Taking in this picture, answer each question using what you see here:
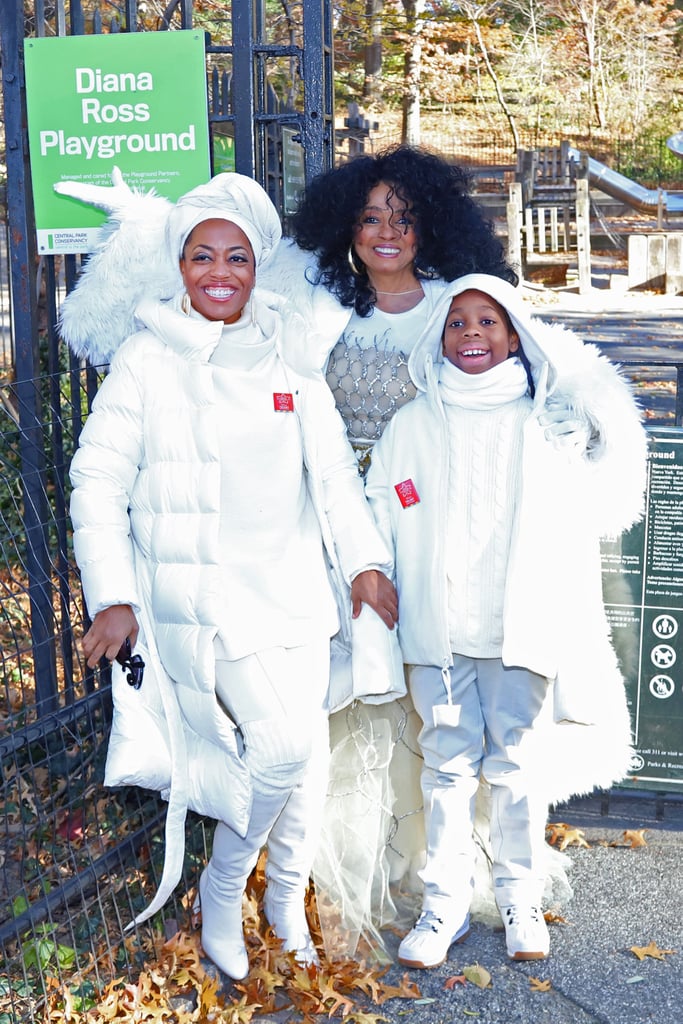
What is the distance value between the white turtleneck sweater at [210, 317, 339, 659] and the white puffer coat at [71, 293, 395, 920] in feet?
0.17

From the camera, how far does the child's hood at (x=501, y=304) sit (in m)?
3.32

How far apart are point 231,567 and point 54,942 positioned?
119 cm

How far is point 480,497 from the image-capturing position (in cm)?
339

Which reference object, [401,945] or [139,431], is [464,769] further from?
[139,431]

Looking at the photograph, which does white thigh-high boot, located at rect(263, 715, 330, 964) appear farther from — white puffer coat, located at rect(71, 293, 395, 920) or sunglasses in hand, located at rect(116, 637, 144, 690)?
sunglasses in hand, located at rect(116, 637, 144, 690)

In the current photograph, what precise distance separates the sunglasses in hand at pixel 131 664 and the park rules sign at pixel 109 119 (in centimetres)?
130

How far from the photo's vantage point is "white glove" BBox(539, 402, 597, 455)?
3.34 meters

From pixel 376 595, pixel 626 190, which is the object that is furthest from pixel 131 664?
pixel 626 190

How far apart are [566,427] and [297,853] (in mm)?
1438

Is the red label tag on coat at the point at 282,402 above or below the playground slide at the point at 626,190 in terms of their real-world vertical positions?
below

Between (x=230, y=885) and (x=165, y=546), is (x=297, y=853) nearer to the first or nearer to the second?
(x=230, y=885)

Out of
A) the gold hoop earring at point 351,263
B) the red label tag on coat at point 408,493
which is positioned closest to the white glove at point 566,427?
the red label tag on coat at point 408,493

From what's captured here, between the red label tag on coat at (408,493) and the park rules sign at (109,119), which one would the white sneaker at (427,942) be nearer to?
the red label tag on coat at (408,493)

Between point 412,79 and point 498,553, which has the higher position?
point 412,79
